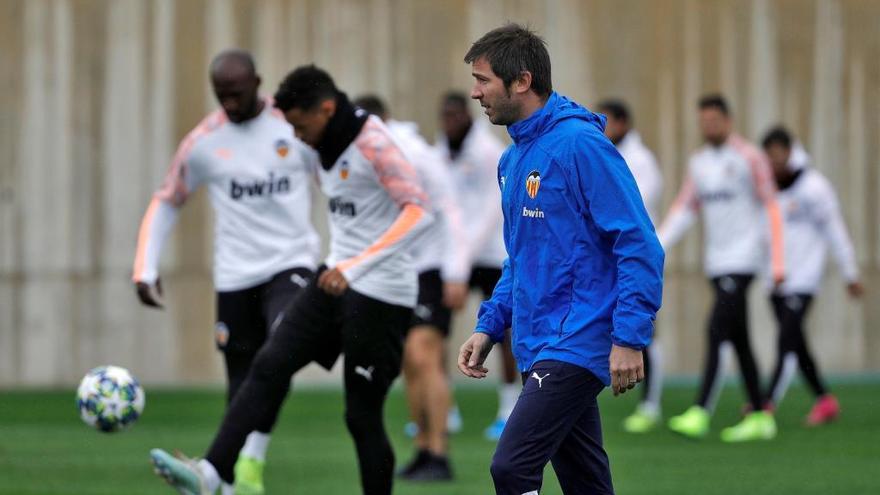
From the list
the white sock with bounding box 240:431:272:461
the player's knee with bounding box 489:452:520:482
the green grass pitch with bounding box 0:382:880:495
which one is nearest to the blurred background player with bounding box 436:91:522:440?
the green grass pitch with bounding box 0:382:880:495

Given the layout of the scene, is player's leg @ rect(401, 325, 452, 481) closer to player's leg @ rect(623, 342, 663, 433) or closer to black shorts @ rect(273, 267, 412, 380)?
black shorts @ rect(273, 267, 412, 380)

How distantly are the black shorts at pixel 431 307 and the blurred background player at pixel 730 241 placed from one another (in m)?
2.36

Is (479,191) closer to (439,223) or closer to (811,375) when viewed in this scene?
(439,223)

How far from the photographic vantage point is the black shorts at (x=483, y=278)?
12.8 m

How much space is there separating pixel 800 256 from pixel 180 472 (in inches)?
327

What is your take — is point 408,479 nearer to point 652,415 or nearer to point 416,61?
point 652,415

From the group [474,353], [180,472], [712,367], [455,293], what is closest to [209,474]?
[180,472]

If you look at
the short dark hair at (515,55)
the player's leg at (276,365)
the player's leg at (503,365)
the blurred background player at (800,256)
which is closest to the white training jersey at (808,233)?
the blurred background player at (800,256)

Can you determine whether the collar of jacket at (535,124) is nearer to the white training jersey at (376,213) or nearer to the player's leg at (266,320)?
the white training jersey at (376,213)

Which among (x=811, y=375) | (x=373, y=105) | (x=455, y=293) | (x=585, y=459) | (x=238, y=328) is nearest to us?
(x=585, y=459)

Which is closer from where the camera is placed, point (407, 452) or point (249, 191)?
point (249, 191)

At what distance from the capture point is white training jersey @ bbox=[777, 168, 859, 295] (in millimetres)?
13984

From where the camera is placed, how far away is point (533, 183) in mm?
5664

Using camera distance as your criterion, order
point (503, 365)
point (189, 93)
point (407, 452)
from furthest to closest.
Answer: point (189, 93) → point (503, 365) → point (407, 452)
